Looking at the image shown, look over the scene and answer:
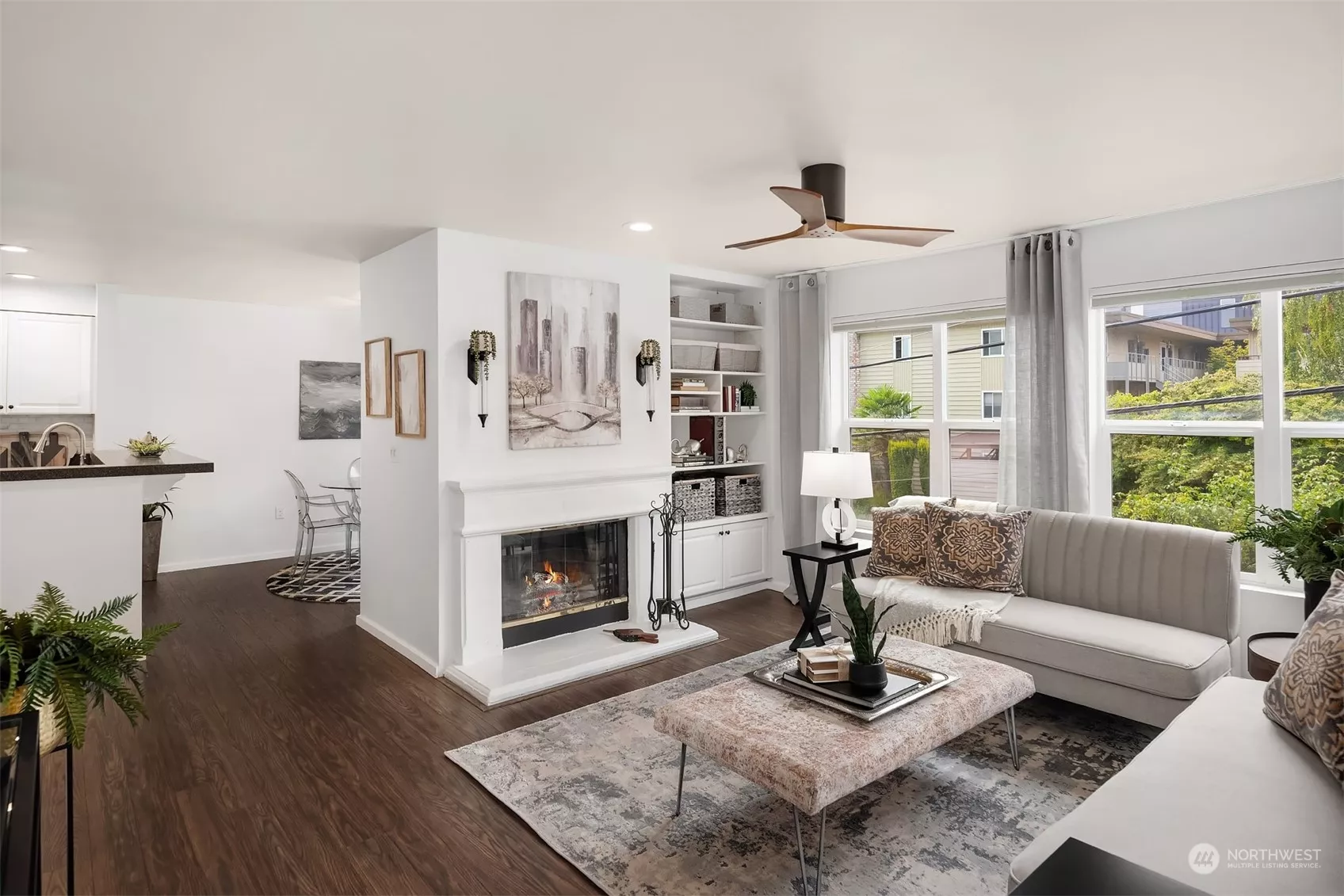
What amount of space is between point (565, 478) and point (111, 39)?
282cm

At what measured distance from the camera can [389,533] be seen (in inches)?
179

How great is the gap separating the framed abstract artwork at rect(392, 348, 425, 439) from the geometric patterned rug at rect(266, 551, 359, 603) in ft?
6.45

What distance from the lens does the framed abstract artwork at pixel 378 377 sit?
176 inches

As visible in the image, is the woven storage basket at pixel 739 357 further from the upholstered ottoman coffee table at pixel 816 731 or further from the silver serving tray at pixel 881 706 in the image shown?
the upholstered ottoman coffee table at pixel 816 731

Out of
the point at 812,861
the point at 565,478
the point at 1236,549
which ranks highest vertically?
the point at 565,478

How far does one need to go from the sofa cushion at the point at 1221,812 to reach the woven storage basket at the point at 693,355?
375 centimetres

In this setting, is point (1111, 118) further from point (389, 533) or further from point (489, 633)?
point (389, 533)

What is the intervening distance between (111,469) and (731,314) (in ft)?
13.4

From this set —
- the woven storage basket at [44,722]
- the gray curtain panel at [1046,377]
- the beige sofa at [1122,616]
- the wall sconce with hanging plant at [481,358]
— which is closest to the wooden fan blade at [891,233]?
the gray curtain panel at [1046,377]

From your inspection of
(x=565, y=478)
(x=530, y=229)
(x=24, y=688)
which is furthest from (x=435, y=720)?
(x=530, y=229)

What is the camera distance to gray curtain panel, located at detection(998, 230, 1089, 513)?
13.5 ft

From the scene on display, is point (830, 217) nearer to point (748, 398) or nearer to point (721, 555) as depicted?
point (748, 398)

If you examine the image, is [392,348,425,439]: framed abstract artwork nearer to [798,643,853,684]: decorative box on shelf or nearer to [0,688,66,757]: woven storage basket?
[798,643,853,684]: decorative box on shelf

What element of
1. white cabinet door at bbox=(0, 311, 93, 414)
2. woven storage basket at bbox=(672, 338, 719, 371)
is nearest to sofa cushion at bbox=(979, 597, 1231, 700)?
woven storage basket at bbox=(672, 338, 719, 371)
